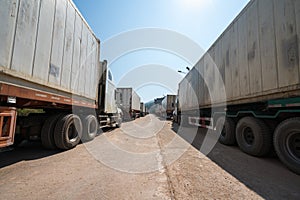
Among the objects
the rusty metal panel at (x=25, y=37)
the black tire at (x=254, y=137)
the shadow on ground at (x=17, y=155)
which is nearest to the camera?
the rusty metal panel at (x=25, y=37)

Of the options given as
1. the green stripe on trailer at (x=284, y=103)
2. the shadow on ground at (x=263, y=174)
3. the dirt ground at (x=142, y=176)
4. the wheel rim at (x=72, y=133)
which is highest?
the green stripe on trailer at (x=284, y=103)

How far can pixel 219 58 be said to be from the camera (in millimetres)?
6465

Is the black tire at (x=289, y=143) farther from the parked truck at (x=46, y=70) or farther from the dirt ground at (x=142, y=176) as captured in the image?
the parked truck at (x=46, y=70)

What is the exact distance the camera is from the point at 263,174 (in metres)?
3.13

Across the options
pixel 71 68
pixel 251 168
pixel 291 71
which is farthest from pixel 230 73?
pixel 71 68

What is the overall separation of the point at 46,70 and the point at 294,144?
561 centimetres

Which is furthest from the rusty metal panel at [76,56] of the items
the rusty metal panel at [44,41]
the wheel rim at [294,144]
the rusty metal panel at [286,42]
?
the wheel rim at [294,144]

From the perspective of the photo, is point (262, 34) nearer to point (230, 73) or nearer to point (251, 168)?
point (230, 73)

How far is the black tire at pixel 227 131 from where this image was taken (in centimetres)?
553

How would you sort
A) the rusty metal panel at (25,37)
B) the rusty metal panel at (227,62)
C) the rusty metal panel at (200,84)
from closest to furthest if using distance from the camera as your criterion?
1. the rusty metal panel at (25,37)
2. the rusty metal panel at (227,62)
3. the rusty metal panel at (200,84)

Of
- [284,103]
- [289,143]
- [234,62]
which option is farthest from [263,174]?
[234,62]

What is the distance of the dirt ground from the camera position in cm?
236

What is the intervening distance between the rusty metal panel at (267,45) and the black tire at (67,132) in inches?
210

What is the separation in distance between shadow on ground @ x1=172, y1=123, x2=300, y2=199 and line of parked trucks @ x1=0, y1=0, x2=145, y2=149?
4116 mm
